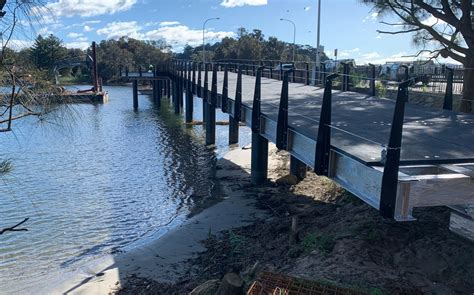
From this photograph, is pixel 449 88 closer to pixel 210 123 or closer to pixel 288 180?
pixel 288 180

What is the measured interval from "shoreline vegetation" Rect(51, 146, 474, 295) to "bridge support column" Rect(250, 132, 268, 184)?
141cm

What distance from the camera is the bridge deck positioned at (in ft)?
19.9

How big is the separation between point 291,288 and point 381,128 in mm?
4223

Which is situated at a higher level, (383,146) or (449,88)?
(449,88)

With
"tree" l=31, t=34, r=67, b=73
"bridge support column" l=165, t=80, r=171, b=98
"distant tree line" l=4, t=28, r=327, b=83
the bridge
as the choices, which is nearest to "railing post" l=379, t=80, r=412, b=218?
the bridge

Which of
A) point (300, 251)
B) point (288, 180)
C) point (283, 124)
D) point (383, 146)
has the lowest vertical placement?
point (288, 180)

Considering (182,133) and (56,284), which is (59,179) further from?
(182,133)

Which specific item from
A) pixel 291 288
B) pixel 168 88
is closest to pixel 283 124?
pixel 291 288

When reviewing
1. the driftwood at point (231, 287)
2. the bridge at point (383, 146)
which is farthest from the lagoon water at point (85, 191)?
the bridge at point (383, 146)

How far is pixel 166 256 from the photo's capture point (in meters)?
9.59

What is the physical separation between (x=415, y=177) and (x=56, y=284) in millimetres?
7120

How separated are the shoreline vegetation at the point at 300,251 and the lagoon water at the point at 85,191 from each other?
1.12 m

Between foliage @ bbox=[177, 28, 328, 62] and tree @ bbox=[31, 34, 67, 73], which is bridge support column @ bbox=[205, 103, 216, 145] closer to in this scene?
tree @ bbox=[31, 34, 67, 73]

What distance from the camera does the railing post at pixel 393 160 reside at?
4.59m
